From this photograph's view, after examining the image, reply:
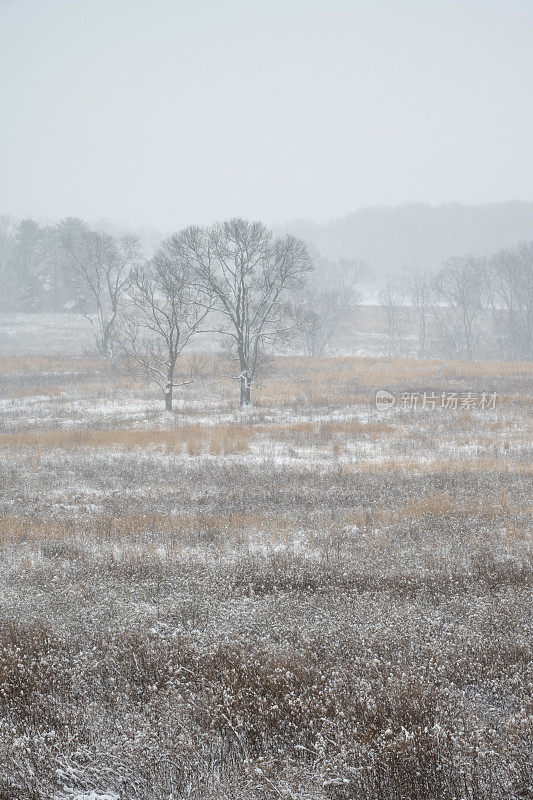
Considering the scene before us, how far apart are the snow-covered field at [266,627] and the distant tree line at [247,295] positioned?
14.9 meters

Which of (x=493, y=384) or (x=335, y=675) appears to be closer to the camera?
(x=335, y=675)

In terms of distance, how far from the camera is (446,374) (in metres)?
40.3

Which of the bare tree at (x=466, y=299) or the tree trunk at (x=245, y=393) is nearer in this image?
the tree trunk at (x=245, y=393)

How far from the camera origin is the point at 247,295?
101 feet

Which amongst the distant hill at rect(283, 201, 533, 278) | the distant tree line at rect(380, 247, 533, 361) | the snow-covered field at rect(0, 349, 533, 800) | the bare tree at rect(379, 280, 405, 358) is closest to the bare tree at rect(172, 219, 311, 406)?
the snow-covered field at rect(0, 349, 533, 800)

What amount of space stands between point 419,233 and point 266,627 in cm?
13499

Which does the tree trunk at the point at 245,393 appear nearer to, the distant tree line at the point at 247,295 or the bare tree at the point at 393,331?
the distant tree line at the point at 247,295

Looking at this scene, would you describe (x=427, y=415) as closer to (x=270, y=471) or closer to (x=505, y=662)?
(x=270, y=471)

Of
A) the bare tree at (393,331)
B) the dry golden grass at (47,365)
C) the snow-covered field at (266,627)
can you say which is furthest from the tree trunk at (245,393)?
the bare tree at (393,331)

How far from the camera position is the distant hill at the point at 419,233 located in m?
120

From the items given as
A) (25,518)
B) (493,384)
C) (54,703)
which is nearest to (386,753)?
(54,703)

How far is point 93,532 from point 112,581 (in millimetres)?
2674

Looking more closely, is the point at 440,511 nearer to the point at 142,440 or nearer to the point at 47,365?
the point at 142,440

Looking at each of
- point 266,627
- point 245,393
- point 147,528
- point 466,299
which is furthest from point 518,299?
point 266,627
